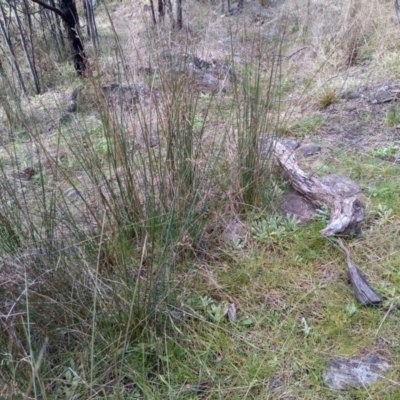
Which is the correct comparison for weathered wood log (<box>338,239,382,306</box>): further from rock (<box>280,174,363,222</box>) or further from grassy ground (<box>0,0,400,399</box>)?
rock (<box>280,174,363,222</box>)

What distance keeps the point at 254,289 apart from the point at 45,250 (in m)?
0.66

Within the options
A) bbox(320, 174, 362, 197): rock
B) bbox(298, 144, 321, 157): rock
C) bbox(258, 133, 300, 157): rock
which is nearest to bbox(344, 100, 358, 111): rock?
bbox(298, 144, 321, 157): rock

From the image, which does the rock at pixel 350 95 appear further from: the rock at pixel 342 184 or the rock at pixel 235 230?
the rock at pixel 235 230

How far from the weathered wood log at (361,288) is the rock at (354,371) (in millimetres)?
188

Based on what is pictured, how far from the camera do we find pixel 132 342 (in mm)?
1121

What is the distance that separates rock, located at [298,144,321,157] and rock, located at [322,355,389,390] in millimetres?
1273

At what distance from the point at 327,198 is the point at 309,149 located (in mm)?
649

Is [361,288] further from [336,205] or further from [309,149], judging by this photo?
[309,149]

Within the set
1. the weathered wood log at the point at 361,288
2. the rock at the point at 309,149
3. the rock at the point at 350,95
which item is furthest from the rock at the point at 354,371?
the rock at the point at 350,95

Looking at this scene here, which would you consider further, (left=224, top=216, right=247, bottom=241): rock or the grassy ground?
(left=224, top=216, right=247, bottom=241): rock

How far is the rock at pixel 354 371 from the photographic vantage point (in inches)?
41.6

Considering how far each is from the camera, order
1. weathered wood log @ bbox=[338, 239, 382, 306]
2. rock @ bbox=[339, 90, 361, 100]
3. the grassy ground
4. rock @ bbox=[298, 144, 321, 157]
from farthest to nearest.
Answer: rock @ bbox=[339, 90, 361, 100] < rock @ bbox=[298, 144, 321, 157] < weathered wood log @ bbox=[338, 239, 382, 306] < the grassy ground

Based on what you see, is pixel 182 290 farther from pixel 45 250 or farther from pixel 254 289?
pixel 45 250

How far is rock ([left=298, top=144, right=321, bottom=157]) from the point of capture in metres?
2.21
